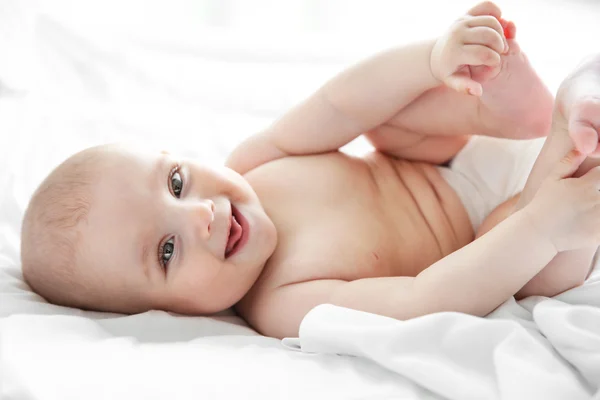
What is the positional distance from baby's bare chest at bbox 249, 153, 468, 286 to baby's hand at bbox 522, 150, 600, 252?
1.04 ft

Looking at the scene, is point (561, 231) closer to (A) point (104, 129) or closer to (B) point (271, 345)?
(B) point (271, 345)

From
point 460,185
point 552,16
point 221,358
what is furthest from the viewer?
point 552,16

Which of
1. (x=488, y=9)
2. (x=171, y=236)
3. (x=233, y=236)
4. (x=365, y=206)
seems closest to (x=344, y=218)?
(x=365, y=206)

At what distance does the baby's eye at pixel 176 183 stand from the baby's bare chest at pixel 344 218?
0.58 feet

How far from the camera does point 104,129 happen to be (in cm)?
161

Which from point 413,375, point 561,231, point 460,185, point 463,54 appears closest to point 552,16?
point 460,185

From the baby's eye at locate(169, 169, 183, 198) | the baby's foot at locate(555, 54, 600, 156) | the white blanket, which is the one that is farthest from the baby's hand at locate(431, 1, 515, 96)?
the baby's eye at locate(169, 169, 183, 198)

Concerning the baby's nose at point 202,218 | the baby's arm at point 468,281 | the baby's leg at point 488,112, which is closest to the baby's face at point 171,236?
the baby's nose at point 202,218

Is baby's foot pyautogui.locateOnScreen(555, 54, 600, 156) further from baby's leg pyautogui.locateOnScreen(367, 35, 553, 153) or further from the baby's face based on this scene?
the baby's face

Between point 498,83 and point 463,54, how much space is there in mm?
159

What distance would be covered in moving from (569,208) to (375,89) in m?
0.48

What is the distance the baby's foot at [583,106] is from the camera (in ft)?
2.81

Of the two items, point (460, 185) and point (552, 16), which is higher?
point (552, 16)

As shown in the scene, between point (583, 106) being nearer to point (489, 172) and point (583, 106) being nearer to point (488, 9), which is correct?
point (488, 9)
